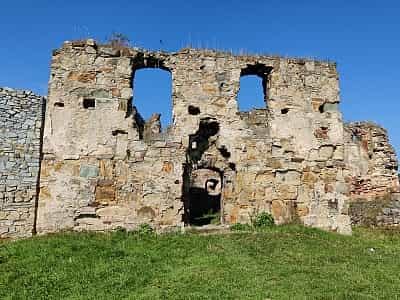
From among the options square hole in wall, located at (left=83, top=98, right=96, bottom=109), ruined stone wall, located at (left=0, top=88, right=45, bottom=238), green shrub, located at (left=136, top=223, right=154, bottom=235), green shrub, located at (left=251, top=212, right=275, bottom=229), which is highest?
square hole in wall, located at (left=83, top=98, right=96, bottom=109)

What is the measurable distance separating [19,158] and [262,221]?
5.98 m

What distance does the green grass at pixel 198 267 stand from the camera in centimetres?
643

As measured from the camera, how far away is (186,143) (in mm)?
10992

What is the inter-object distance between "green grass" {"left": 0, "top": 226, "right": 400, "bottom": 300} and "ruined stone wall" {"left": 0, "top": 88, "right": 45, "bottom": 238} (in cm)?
76

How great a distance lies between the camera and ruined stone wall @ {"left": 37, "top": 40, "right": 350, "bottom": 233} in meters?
10.5

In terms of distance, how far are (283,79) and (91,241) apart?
Result: 6.47 m

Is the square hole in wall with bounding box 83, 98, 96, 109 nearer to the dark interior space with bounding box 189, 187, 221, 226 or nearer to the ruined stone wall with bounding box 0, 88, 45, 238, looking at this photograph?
the ruined stone wall with bounding box 0, 88, 45, 238

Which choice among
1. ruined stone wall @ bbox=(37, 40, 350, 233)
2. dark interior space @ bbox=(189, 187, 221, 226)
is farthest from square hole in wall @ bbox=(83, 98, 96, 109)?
dark interior space @ bbox=(189, 187, 221, 226)

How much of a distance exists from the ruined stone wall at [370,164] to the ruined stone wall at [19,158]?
11.6 meters

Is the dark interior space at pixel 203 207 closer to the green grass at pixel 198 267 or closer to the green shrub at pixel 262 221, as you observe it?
the green shrub at pixel 262 221

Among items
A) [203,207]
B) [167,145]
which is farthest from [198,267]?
[203,207]

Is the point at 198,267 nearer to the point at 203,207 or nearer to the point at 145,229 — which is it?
the point at 145,229

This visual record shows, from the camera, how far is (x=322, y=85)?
39.7 ft

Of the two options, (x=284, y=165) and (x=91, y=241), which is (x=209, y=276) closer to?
(x=91, y=241)
